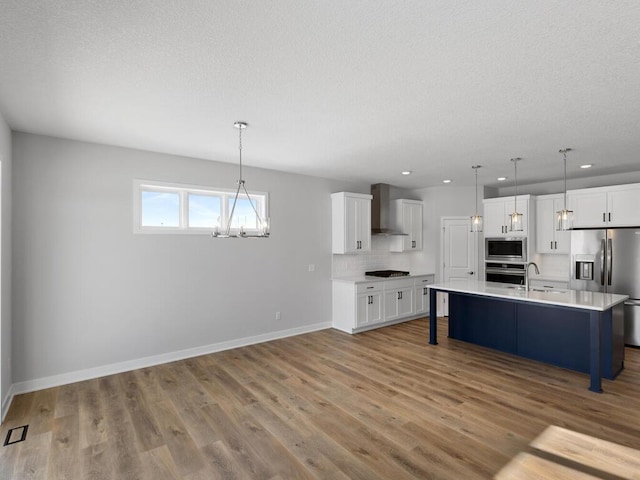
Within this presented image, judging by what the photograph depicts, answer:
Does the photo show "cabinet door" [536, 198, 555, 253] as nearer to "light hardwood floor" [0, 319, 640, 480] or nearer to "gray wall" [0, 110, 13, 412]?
"light hardwood floor" [0, 319, 640, 480]

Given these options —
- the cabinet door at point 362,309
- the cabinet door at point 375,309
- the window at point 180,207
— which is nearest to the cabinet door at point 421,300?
the cabinet door at point 375,309

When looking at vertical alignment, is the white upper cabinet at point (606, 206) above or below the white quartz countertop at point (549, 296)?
above

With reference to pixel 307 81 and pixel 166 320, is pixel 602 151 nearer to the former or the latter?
pixel 307 81

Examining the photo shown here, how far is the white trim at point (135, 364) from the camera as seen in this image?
3.58 meters

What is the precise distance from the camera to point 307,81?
2.47m

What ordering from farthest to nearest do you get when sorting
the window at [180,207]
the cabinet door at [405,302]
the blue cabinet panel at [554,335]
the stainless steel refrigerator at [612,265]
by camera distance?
the cabinet door at [405,302] → the stainless steel refrigerator at [612,265] → the window at [180,207] → the blue cabinet panel at [554,335]

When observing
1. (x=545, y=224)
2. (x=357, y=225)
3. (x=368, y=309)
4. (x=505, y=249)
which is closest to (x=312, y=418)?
(x=368, y=309)

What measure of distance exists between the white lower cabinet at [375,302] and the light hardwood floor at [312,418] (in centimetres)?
133

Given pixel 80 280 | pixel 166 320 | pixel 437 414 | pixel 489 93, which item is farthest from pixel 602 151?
pixel 80 280

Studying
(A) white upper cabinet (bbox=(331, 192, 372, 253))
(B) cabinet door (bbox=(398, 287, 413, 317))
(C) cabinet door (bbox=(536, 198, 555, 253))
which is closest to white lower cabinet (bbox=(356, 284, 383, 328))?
(B) cabinet door (bbox=(398, 287, 413, 317))

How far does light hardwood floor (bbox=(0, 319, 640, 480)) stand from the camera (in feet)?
7.77

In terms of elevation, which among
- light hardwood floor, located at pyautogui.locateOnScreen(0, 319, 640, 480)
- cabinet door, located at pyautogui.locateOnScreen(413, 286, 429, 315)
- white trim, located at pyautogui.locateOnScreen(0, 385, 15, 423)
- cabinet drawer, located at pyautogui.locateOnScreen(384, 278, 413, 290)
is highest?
cabinet drawer, located at pyautogui.locateOnScreen(384, 278, 413, 290)

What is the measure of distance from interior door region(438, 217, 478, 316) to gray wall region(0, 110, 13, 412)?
6.58 metres

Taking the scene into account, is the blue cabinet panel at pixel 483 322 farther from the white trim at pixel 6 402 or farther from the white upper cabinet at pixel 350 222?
the white trim at pixel 6 402
